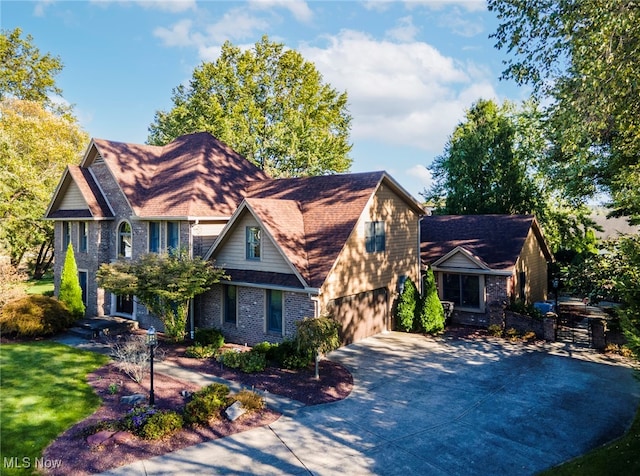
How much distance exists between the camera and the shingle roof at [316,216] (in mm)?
17703

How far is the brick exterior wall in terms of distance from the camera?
17453mm

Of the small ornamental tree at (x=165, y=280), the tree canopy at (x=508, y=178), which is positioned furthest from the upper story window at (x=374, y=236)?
the tree canopy at (x=508, y=178)

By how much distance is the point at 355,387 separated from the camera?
14.1 metres

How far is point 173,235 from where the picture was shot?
Result: 21.6 m

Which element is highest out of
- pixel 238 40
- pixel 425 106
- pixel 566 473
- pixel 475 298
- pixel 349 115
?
pixel 238 40

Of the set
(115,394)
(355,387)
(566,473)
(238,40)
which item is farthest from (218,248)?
(238,40)

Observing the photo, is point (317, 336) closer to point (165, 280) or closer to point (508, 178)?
point (165, 280)

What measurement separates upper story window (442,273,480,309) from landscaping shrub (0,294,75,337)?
2059 cm

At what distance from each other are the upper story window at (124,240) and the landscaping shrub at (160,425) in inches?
582

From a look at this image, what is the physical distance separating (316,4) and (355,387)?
14067 mm

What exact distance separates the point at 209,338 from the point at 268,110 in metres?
28.3

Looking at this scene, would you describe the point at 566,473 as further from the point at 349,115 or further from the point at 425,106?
the point at 349,115

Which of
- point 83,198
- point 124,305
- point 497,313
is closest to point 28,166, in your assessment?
point 83,198

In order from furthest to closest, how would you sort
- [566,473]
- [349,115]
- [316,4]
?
[349,115]
[316,4]
[566,473]
